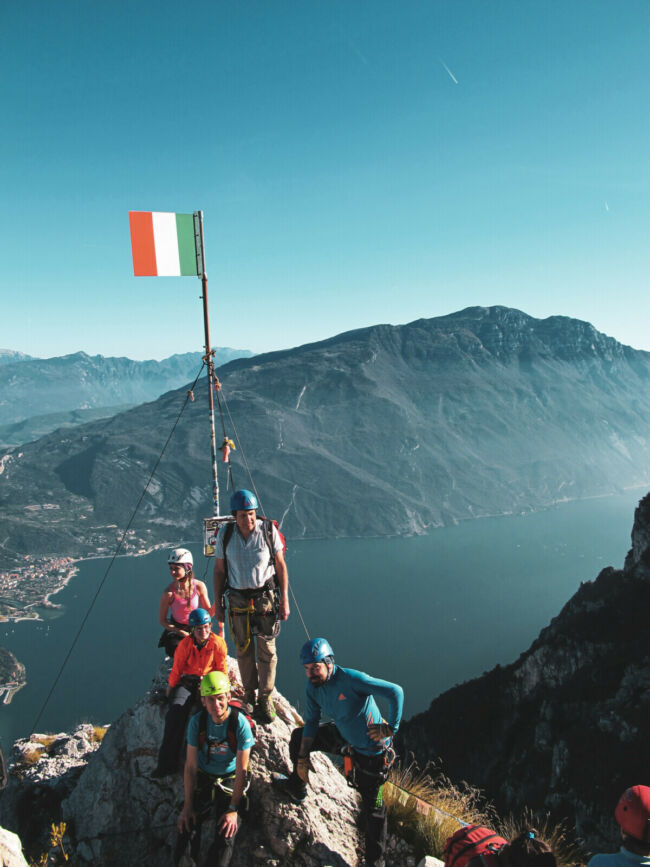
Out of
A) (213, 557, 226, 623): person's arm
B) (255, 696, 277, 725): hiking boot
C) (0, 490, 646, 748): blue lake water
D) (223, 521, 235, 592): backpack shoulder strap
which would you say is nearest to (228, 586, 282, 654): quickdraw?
(213, 557, 226, 623): person's arm

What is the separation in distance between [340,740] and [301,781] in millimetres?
681

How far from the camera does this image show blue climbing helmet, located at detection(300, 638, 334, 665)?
5406 mm

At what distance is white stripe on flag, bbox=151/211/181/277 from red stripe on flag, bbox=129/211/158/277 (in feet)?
0.28

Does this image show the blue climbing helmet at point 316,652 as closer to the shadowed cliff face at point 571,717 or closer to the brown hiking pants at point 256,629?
the brown hiking pants at point 256,629

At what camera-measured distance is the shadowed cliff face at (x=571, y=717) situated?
112 ft

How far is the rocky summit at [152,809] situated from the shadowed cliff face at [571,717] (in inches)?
1368

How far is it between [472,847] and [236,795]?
94.8 inches

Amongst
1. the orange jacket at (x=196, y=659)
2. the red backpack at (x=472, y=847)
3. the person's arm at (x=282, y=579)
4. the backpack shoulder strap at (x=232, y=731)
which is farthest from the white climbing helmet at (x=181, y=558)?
the red backpack at (x=472, y=847)

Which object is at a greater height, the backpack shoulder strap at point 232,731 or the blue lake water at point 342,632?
the backpack shoulder strap at point 232,731

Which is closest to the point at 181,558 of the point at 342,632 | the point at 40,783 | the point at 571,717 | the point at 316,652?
the point at 316,652

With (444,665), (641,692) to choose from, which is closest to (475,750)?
(641,692)

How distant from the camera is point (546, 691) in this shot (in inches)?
1930

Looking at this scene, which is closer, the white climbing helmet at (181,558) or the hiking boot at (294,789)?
the hiking boot at (294,789)

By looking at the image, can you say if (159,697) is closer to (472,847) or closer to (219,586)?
(219,586)
